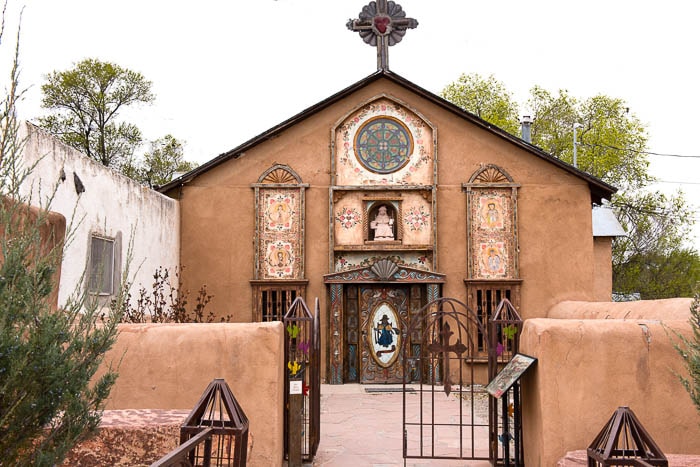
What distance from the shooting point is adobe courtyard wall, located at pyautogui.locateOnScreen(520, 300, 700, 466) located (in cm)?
703

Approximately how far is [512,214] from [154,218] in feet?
23.7

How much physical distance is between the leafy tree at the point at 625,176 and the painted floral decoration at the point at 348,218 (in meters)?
22.0

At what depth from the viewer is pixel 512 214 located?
15.3 m

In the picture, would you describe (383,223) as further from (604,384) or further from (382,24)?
(604,384)

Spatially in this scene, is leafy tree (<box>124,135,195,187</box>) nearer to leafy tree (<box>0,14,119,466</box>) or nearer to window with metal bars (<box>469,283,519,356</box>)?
window with metal bars (<box>469,283,519,356</box>)

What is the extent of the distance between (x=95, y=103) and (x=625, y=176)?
24396mm

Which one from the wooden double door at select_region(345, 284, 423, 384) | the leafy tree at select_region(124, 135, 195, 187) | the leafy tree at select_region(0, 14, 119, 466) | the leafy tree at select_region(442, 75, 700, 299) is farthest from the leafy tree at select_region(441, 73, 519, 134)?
the leafy tree at select_region(0, 14, 119, 466)

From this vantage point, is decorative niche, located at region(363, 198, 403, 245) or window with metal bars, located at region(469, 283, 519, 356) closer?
window with metal bars, located at region(469, 283, 519, 356)

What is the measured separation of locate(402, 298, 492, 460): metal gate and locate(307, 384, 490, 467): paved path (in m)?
0.08

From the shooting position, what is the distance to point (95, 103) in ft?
97.0

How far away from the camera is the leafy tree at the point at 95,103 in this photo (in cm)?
2933

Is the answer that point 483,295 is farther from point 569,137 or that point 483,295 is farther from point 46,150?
point 569,137

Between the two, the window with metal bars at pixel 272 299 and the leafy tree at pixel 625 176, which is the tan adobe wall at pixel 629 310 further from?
the leafy tree at pixel 625 176

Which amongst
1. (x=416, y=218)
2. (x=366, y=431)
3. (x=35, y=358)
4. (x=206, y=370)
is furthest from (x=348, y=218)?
(x=35, y=358)
